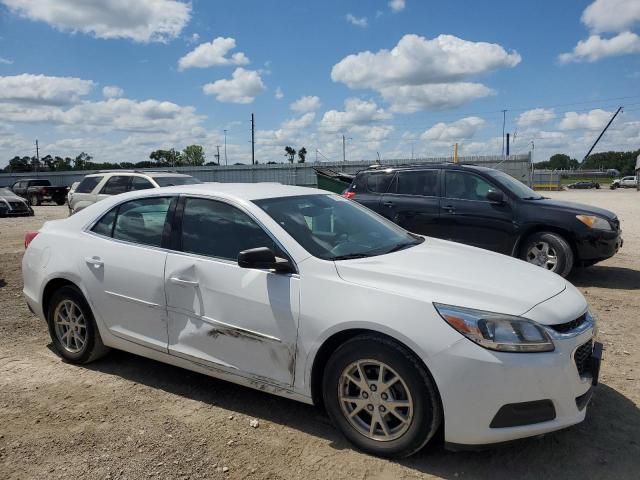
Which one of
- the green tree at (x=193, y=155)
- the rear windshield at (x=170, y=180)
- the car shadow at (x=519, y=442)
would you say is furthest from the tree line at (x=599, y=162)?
the car shadow at (x=519, y=442)

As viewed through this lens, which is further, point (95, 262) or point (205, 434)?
point (95, 262)

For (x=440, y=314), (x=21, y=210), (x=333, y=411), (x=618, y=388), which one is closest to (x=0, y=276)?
(x=333, y=411)

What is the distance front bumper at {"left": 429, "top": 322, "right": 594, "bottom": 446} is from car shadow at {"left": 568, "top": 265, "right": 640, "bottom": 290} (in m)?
5.34

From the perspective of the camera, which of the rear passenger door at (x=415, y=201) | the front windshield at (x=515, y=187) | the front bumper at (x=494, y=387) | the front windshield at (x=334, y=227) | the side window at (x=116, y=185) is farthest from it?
the side window at (x=116, y=185)

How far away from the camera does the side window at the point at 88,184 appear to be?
13.6 meters

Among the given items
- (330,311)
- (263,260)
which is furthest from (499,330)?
(263,260)

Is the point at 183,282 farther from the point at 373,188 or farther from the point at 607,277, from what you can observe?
the point at 607,277

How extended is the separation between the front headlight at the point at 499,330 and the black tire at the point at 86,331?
293cm

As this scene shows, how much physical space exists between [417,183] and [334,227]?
5.20 m

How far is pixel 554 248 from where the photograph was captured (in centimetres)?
757

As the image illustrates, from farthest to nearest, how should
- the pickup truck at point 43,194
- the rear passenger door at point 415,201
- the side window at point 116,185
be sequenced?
the pickup truck at point 43,194 → the side window at point 116,185 → the rear passenger door at point 415,201

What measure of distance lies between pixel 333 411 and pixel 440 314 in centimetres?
90

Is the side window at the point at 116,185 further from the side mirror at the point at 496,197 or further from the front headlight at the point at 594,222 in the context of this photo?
the front headlight at the point at 594,222

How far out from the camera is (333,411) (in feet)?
10.4
